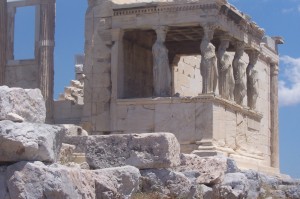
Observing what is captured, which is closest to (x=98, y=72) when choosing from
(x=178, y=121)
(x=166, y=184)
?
(x=178, y=121)

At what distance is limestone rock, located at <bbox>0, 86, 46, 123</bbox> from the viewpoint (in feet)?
19.8

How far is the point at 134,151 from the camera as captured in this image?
825cm

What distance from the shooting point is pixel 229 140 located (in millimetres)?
18922

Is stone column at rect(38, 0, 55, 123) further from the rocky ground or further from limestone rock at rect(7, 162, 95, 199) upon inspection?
limestone rock at rect(7, 162, 95, 199)

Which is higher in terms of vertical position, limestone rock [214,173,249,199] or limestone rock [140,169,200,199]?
limestone rock [140,169,200,199]

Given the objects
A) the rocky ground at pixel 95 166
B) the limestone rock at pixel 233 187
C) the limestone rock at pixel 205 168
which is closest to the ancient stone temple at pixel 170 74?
the rocky ground at pixel 95 166

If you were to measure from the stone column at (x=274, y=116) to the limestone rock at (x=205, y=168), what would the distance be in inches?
643

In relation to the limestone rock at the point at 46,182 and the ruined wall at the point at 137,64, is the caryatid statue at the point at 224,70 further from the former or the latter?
the limestone rock at the point at 46,182

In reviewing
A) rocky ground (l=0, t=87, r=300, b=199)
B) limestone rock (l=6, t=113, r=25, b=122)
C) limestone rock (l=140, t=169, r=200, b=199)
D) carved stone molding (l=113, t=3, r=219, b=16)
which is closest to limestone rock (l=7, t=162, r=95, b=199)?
rocky ground (l=0, t=87, r=300, b=199)

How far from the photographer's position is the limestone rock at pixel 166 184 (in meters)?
8.05

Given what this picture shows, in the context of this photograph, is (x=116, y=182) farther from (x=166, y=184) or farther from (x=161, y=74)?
(x=161, y=74)

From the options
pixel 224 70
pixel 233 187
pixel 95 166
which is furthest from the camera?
pixel 224 70

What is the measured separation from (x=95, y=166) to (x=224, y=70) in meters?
11.6

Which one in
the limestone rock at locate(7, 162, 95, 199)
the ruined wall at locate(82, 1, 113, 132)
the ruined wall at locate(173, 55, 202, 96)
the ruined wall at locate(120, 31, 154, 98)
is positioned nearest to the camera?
the limestone rock at locate(7, 162, 95, 199)
